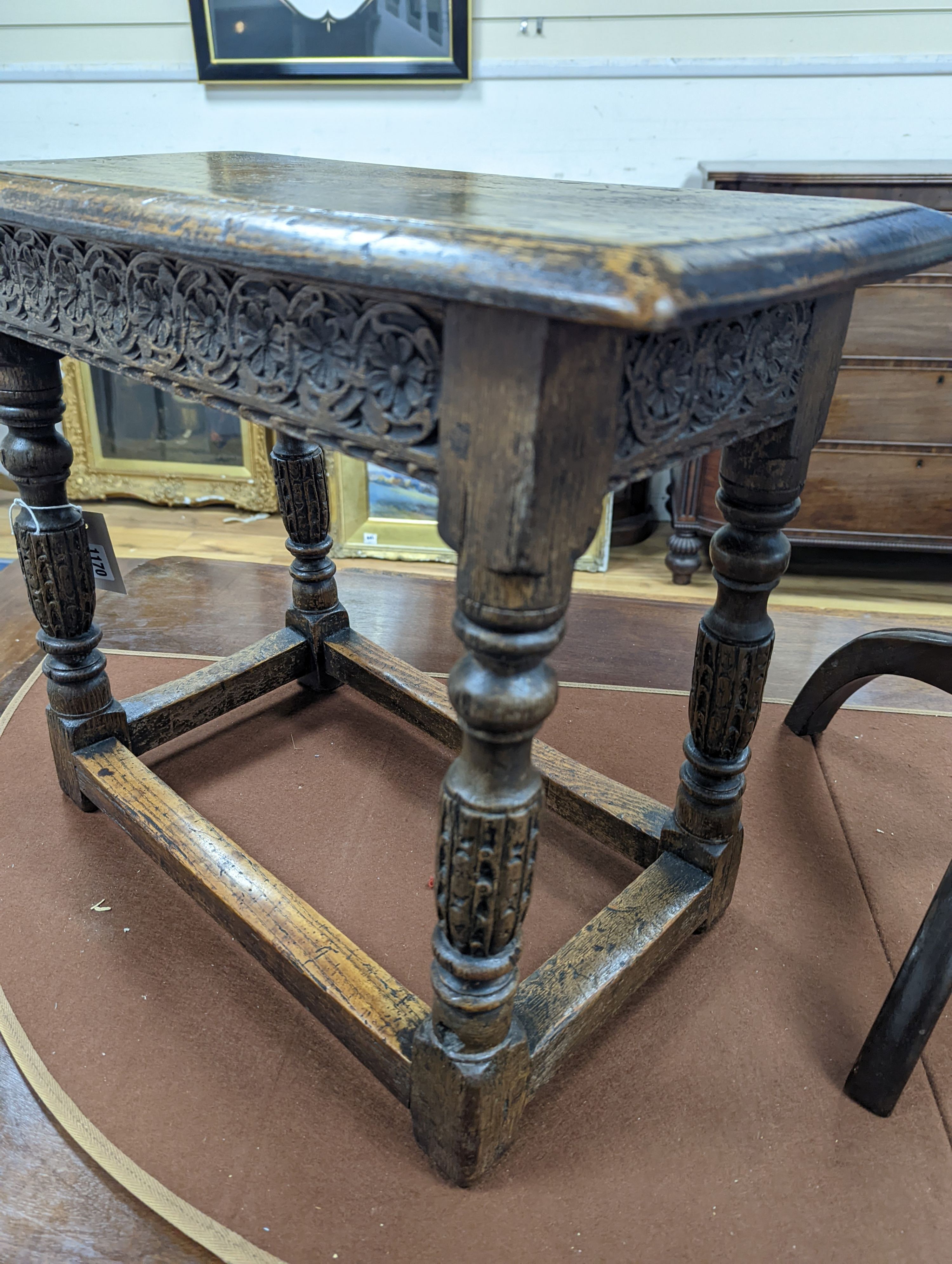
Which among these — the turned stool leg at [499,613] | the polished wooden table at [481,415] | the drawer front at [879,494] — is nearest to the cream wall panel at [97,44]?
the polished wooden table at [481,415]

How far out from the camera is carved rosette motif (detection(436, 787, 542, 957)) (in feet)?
2.58

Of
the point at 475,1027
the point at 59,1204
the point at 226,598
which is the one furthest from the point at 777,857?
the point at 226,598

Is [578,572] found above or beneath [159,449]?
beneath

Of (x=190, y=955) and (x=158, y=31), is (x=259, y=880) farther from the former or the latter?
(x=158, y=31)

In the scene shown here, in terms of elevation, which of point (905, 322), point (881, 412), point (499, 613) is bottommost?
point (881, 412)

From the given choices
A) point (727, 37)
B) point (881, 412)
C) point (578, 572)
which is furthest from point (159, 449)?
point (881, 412)

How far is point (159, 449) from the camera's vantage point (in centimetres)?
332

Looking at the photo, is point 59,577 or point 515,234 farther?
point 59,577

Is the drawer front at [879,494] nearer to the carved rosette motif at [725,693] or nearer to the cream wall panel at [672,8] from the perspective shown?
the cream wall panel at [672,8]

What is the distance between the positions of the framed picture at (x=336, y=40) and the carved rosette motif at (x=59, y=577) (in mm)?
2069

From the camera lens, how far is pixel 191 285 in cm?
87

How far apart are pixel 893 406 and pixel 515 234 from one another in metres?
2.21

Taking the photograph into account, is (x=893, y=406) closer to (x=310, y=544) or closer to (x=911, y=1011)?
(x=310, y=544)

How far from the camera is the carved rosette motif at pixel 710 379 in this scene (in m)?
0.70
